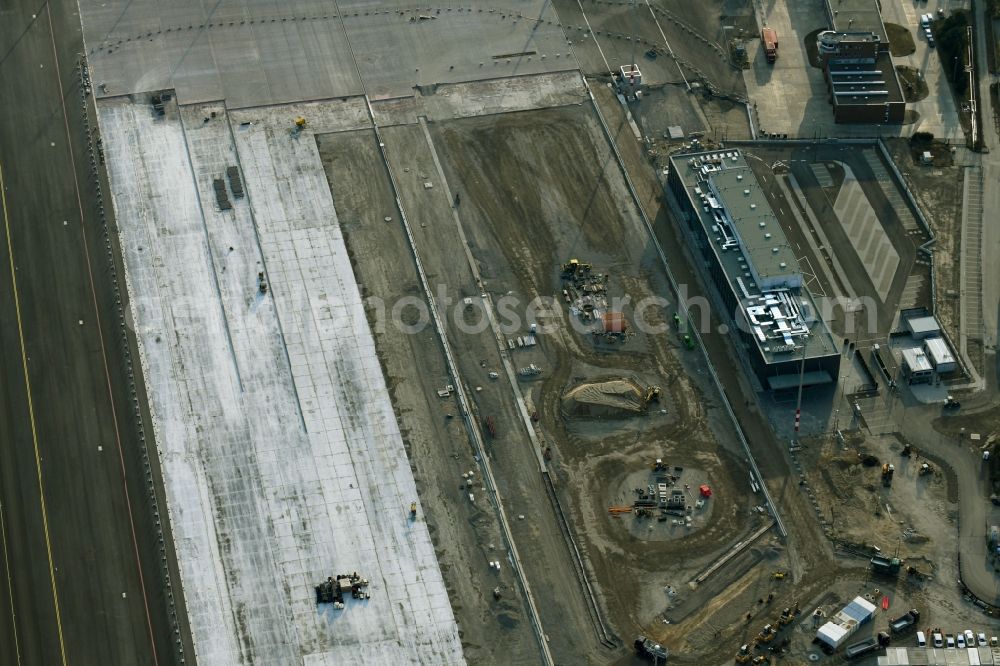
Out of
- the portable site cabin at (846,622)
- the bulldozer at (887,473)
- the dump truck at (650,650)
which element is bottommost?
the portable site cabin at (846,622)

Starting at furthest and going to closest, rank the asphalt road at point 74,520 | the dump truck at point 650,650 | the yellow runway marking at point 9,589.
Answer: the dump truck at point 650,650
the asphalt road at point 74,520
the yellow runway marking at point 9,589

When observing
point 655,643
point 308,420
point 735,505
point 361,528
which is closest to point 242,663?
point 361,528

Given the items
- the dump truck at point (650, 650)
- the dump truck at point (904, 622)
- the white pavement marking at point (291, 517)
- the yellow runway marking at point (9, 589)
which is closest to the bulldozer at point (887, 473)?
the dump truck at point (904, 622)

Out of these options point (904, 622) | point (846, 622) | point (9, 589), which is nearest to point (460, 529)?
point (846, 622)

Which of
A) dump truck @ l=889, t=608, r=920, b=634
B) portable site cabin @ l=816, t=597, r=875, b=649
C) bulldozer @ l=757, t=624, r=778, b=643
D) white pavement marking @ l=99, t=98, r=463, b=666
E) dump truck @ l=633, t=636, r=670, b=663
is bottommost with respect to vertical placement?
dump truck @ l=889, t=608, r=920, b=634

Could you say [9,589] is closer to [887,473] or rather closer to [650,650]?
[650,650]

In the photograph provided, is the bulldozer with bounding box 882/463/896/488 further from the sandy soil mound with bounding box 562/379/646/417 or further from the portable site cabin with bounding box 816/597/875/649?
the sandy soil mound with bounding box 562/379/646/417

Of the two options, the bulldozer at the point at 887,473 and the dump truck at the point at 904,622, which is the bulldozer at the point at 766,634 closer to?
the dump truck at the point at 904,622

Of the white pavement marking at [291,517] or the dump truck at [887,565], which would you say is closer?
the white pavement marking at [291,517]

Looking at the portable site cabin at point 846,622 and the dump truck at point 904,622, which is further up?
the portable site cabin at point 846,622

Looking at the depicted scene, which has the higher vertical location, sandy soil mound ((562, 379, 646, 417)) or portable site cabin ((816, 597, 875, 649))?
sandy soil mound ((562, 379, 646, 417))

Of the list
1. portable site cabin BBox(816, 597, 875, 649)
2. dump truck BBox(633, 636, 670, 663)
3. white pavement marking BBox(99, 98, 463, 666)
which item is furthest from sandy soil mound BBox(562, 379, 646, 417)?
portable site cabin BBox(816, 597, 875, 649)

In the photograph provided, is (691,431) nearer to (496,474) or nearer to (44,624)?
(496,474)
